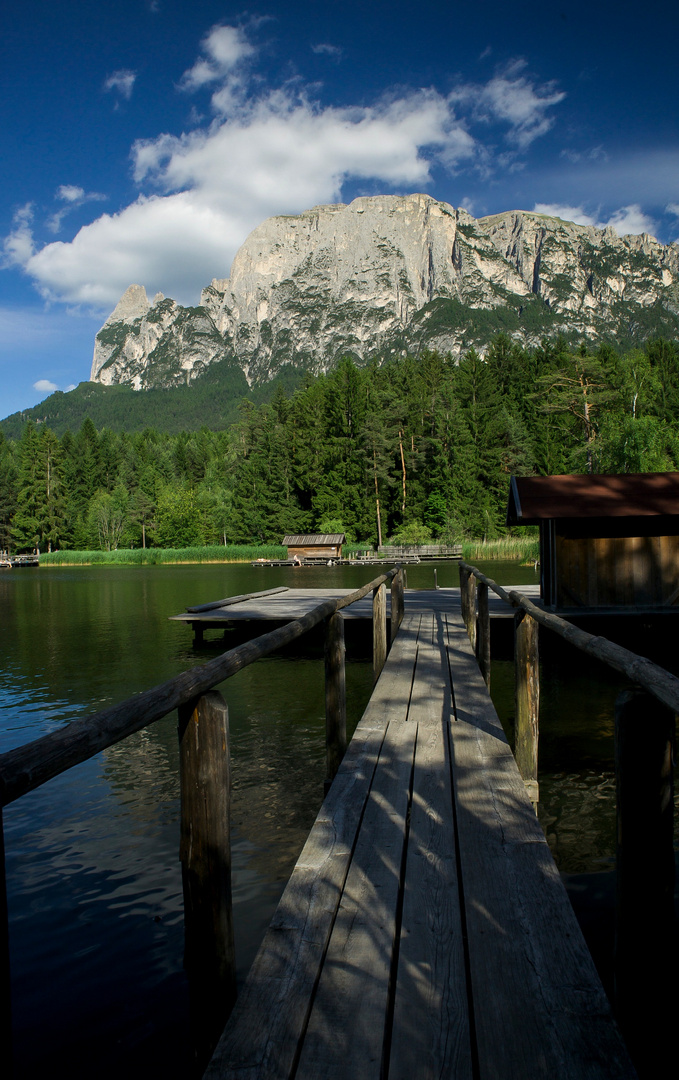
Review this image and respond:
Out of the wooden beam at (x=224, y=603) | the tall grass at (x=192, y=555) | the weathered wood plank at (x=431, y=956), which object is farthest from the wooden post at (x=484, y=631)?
the tall grass at (x=192, y=555)

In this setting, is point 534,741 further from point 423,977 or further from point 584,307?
point 584,307

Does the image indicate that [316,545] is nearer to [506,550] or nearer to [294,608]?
[506,550]

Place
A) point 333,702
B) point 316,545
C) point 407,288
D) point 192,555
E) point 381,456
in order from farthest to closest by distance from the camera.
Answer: point 407,288 < point 381,456 < point 192,555 < point 316,545 < point 333,702

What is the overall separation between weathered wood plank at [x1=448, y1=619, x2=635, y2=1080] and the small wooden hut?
52995 mm

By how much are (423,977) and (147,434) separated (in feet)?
357

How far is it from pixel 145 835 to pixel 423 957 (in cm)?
405

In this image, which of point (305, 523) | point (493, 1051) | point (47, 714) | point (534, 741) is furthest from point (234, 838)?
point (305, 523)

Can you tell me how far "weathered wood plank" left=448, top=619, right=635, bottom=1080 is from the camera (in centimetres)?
175

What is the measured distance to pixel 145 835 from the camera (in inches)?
223

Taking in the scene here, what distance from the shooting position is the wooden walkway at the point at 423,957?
5.77 feet

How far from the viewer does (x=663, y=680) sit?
1.95 m

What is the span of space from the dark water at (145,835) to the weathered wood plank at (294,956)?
3.86 ft

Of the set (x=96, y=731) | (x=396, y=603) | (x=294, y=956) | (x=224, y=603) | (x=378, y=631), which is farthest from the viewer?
(x=224, y=603)

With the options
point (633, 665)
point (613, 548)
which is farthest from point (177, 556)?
point (633, 665)
